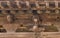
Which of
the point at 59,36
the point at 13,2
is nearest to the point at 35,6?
the point at 13,2

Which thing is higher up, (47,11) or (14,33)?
(47,11)

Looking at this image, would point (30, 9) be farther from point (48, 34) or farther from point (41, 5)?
point (48, 34)

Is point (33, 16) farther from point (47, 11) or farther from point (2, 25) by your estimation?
point (2, 25)

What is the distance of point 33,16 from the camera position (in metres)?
6.66

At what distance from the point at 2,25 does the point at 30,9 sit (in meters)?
0.87

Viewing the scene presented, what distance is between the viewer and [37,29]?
261 inches

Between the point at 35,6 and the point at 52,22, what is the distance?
2.13ft

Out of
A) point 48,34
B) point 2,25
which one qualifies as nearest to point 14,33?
point 2,25

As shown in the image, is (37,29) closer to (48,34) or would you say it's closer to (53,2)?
(48,34)

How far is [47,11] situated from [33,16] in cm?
38

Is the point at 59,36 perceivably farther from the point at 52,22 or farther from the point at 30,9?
the point at 30,9

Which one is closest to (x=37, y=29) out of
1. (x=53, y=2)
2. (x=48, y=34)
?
(x=48, y=34)

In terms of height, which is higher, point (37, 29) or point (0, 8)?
point (0, 8)

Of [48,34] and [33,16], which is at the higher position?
[33,16]
